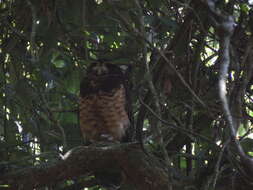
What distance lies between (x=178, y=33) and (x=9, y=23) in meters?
1.14

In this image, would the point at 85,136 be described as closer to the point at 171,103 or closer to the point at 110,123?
the point at 110,123

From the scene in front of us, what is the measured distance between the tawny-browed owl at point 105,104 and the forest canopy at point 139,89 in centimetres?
17

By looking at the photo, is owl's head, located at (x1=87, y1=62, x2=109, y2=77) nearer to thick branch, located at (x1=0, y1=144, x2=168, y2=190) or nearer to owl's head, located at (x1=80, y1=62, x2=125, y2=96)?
owl's head, located at (x1=80, y1=62, x2=125, y2=96)

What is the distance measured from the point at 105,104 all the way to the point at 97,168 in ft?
4.90

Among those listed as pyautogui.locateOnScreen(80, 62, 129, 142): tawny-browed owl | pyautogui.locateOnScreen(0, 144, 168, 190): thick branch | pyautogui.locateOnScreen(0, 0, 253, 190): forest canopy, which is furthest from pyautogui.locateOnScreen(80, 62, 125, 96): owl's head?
pyautogui.locateOnScreen(0, 144, 168, 190): thick branch

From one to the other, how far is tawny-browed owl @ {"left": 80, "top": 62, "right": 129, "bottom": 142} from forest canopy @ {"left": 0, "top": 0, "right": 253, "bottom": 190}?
169 mm

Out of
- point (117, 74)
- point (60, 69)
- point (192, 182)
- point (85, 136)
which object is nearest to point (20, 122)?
point (60, 69)

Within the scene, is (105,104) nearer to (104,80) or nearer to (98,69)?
(104,80)

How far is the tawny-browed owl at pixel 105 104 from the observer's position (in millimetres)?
4133

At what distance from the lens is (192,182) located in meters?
2.58

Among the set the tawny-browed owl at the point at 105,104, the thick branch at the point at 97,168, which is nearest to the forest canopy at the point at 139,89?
the thick branch at the point at 97,168

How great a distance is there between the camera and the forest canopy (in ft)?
7.63

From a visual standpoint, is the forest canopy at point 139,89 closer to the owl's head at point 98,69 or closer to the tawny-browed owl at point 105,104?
the owl's head at point 98,69

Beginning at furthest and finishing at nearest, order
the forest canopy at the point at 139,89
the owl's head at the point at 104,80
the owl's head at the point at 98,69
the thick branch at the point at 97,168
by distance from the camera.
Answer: the owl's head at the point at 104,80, the owl's head at the point at 98,69, the thick branch at the point at 97,168, the forest canopy at the point at 139,89
